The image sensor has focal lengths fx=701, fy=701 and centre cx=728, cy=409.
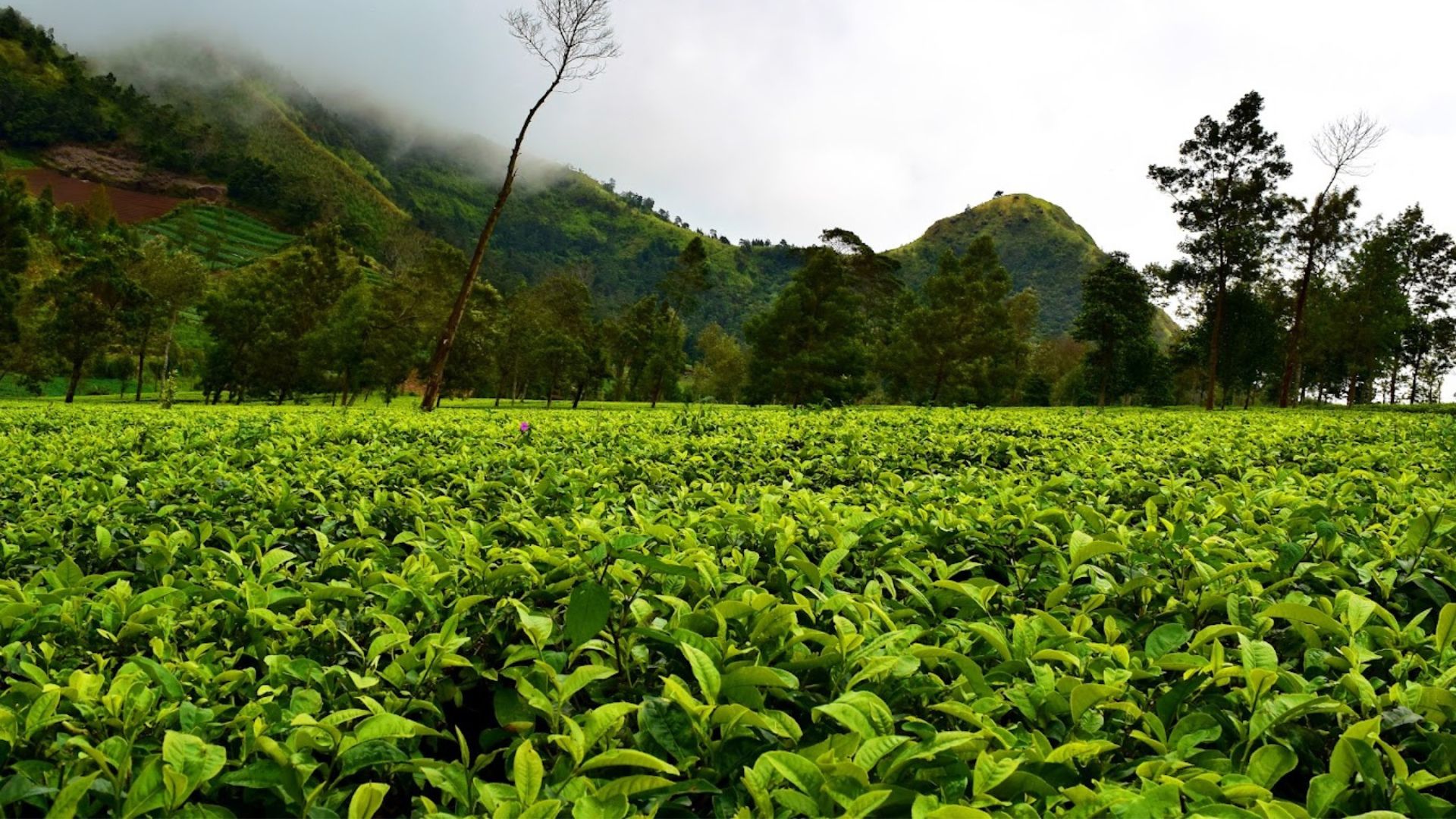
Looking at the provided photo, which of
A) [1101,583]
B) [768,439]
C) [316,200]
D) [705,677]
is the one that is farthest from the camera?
[316,200]

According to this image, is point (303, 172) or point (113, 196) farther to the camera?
point (303, 172)

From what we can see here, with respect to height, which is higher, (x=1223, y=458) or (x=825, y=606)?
(x=1223, y=458)

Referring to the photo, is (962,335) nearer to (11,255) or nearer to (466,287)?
(466,287)

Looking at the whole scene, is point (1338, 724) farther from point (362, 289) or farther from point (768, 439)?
point (362, 289)

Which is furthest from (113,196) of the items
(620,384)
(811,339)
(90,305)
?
(811,339)

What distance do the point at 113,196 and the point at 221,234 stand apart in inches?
1006

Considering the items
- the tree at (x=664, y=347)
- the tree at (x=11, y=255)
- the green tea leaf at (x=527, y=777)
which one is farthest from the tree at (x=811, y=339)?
the tree at (x=11, y=255)

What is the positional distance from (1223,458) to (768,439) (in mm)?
3114

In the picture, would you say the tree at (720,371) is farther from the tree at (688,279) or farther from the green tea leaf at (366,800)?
the green tea leaf at (366,800)

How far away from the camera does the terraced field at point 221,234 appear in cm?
9550

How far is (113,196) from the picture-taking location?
11356cm

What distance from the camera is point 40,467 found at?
12.5ft

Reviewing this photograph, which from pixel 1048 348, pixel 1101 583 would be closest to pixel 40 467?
pixel 1101 583

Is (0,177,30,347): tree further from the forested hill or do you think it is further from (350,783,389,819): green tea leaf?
the forested hill
